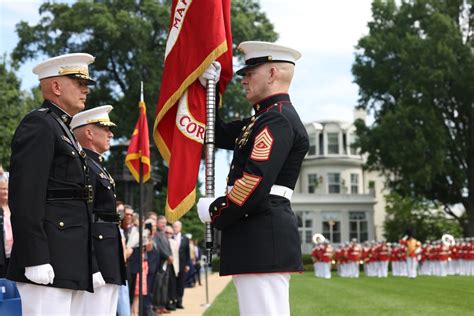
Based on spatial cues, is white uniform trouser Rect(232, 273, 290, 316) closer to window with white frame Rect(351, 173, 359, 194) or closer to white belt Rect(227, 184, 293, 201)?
white belt Rect(227, 184, 293, 201)

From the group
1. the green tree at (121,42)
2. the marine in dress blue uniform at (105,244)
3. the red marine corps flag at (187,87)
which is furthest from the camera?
the green tree at (121,42)

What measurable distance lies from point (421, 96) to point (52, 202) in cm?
3569

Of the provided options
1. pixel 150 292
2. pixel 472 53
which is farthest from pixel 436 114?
pixel 150 292

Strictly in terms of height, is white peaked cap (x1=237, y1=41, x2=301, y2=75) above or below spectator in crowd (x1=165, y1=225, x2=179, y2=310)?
above

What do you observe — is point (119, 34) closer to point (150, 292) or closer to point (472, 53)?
point (472, 53)

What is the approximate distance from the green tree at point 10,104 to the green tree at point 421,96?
18.2 m

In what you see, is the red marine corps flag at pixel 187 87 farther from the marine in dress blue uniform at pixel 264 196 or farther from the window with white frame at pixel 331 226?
the window with white frame at pixel 331 226

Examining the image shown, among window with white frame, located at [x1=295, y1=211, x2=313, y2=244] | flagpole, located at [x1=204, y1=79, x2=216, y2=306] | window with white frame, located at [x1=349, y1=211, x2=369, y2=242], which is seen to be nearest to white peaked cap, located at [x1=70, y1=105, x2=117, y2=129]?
flagpole, located at [x1=204, y1=79, x2=216, y2=306]

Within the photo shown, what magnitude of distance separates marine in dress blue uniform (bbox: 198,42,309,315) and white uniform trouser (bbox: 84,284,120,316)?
5.92 feet

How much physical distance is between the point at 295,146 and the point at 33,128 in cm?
174

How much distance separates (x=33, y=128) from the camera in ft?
15.2

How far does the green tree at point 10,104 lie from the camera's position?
85.4 ft

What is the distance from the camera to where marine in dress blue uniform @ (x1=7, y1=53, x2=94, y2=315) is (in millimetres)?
4398

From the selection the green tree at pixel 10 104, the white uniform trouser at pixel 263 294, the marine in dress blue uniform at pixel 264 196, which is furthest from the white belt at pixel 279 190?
the green tree at pixel 10 104
